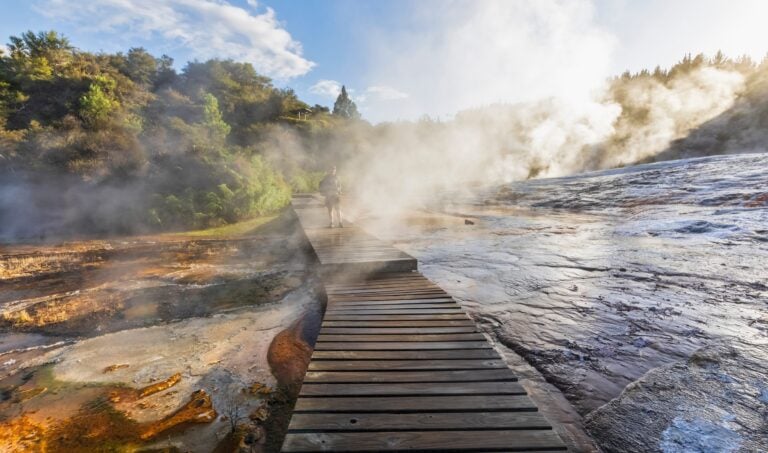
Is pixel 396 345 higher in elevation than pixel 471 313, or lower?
higher

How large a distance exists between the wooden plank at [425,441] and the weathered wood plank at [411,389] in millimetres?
331

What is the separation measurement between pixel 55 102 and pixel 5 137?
8.17 m

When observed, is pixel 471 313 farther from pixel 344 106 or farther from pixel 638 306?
pixel 344 106

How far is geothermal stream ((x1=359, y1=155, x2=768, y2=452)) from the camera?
8.04 ft

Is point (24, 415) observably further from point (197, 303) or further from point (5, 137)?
point (5, 137)

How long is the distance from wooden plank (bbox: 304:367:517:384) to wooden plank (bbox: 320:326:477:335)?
2.13 ft

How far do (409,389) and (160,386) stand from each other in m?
2.69

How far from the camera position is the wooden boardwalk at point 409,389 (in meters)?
1.76

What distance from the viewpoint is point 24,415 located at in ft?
9.62

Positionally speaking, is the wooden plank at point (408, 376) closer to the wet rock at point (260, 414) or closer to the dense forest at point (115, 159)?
the wet rock at point (260, 414)

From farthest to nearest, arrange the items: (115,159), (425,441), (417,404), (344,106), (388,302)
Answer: (344,106), (115,159), (388,302), (417,404), (425,441)

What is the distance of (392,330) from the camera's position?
312 cm

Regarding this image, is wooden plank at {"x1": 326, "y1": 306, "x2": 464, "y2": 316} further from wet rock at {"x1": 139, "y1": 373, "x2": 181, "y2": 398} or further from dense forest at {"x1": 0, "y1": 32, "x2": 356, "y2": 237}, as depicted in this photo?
dense forest at {"x1": 0, "y1": 32, "x2": 356, "y2": 237}

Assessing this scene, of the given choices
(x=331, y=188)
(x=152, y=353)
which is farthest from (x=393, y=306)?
(x=331, y=188)
